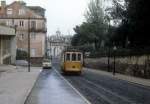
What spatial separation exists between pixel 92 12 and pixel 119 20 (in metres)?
46.4

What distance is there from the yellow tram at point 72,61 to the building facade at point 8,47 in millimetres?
21542

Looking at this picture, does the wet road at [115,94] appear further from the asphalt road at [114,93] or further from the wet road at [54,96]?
the wet road at [54,96]

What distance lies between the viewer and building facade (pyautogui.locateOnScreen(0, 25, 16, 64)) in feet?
278

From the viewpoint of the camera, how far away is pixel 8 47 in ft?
313

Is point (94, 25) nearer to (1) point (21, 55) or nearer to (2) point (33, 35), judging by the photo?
(1) point (21, 55)

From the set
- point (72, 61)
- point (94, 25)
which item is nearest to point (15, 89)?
point (72, 61)

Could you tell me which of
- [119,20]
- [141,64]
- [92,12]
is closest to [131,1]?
[141,64]

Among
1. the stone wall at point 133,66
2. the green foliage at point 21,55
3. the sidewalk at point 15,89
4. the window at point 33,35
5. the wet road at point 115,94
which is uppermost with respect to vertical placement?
the window at point 33,35

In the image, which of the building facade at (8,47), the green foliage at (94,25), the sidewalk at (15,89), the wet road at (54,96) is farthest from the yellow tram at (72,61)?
the green foliage at (94,25)

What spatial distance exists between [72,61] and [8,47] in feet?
116

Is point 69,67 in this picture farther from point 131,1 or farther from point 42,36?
point 42,36

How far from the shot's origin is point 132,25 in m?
58.4

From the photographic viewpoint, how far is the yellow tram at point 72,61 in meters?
61.9

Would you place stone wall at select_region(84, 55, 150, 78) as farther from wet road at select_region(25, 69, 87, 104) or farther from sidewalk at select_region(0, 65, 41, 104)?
wet road at select_region(25, 69, 87, 104)
